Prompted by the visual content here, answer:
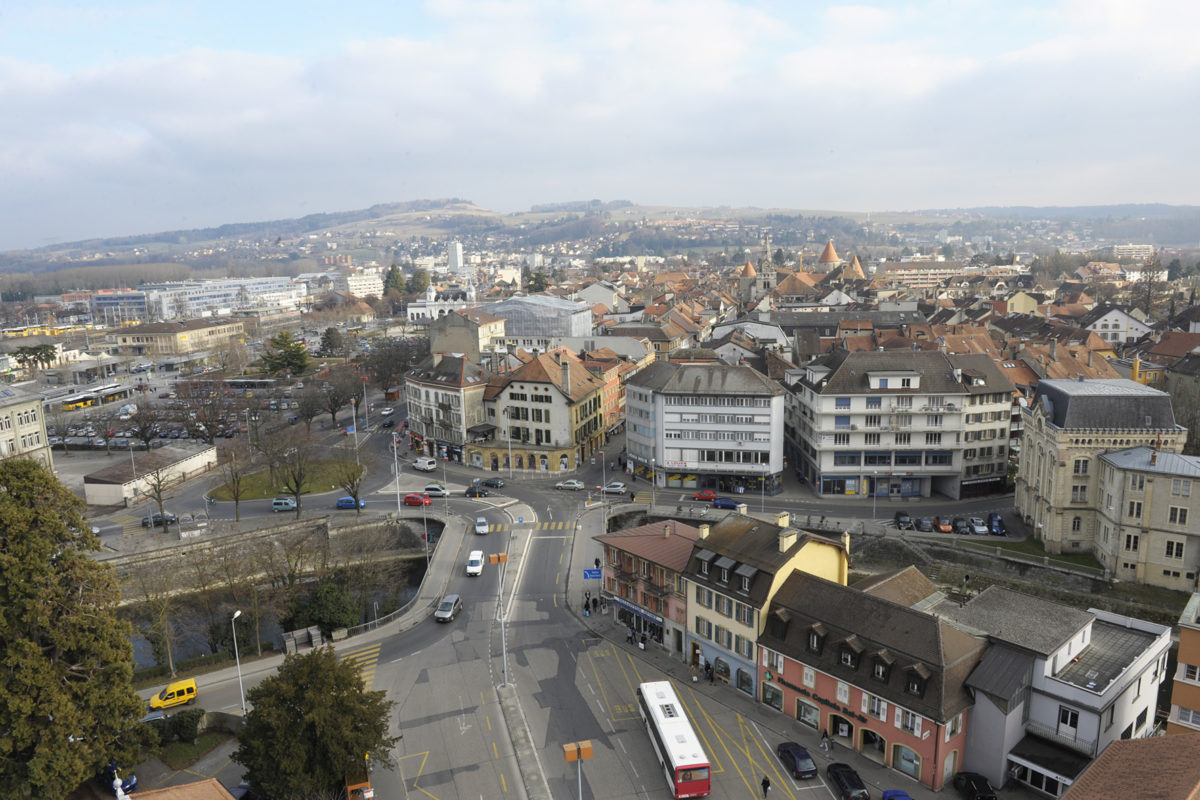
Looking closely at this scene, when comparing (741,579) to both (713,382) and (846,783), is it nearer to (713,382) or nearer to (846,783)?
(846,783)

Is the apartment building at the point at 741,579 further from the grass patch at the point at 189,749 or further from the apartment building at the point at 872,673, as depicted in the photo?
the grass patch at the point at 189,749

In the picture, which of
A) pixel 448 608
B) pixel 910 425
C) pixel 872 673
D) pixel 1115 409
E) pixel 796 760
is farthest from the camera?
pixel 910 425

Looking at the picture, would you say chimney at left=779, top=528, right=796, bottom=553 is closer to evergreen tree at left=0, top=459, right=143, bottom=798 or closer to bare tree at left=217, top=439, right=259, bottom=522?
evergreen tree at left=0, top=459, right=143, bottom=798

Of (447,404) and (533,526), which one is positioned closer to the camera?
(533,526)

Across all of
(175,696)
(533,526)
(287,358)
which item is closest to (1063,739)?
(533,526)

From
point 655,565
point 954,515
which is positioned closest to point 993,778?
point 655,565

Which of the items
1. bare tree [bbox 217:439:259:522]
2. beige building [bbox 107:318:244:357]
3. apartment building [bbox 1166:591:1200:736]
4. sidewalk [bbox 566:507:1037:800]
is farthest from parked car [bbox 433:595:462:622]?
beige building [bbox 107:318:244:357]

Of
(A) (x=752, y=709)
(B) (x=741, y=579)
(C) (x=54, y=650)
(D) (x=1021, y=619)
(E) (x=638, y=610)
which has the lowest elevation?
(A) (x=752, y=709)
